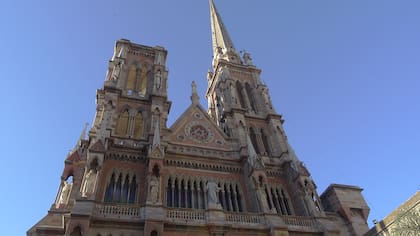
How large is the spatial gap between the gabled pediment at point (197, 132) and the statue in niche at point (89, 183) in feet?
21.5

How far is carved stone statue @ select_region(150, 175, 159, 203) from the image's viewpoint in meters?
16.4

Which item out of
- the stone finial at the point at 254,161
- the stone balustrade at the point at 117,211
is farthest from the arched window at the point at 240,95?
the stone balustrade at the point at 117,211

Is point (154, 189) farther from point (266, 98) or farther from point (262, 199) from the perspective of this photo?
point (266, 98)

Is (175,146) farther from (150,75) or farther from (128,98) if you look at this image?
(150,75)

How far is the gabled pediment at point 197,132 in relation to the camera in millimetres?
22786

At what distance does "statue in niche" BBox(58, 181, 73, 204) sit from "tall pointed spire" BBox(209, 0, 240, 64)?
2330cm

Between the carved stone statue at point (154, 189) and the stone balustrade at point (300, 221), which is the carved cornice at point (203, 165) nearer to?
the carved stone statue at point (154, 189)

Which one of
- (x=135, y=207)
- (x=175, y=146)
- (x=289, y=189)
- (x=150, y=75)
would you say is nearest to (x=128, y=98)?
(x=150, y=75)

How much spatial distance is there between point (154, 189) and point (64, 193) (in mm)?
6341

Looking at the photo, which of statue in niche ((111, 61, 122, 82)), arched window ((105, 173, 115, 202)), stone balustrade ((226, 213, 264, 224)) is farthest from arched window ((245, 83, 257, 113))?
arched window ((105, 173, 115, 202))

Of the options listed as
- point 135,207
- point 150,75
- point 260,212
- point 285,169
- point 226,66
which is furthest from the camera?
point 226,66

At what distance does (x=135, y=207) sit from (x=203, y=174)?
232 inches

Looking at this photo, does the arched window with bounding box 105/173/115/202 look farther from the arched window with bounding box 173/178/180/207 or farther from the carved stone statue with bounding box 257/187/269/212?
the carved stone statue with bounding box 257/187/269/212

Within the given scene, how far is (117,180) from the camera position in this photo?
60.1 ft
